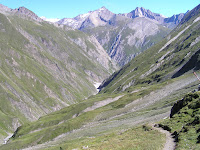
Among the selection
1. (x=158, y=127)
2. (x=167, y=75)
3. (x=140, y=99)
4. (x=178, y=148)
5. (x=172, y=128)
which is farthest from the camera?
(x=167, y=75)

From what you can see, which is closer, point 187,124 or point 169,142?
point 169,142

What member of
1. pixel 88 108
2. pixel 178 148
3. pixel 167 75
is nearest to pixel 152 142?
pixel 178 148

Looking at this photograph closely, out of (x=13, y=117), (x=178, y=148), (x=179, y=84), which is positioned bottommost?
(x=178, y=148)

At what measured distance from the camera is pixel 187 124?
34.9 m

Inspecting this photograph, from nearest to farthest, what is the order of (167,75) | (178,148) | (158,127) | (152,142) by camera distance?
(178,148) < (152,142) < (158,127) < (167,75)

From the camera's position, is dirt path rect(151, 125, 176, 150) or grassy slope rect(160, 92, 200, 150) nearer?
grassy slope rect(160, 92, 200, 150)

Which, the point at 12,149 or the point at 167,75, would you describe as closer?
the point at 12,149

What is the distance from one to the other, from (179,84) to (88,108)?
70.8 metres

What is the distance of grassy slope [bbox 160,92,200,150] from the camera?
2839cm

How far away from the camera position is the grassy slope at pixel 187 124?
93.2ft

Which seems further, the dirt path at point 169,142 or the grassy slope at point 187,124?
the dirt path at point 169,142

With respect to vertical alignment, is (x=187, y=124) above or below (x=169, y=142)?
above

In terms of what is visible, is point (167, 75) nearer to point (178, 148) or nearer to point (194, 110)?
point (194, 110)

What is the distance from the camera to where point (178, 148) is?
27.6 metres
